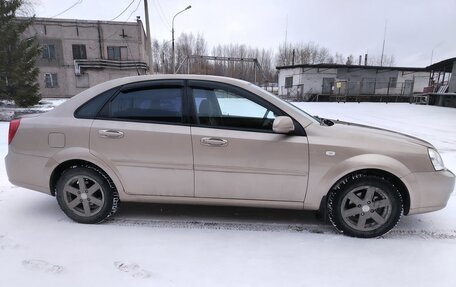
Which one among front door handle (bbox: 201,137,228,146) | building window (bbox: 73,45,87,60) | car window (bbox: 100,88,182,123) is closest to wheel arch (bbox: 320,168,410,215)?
front door handle (bbox: 201,137,228,146)

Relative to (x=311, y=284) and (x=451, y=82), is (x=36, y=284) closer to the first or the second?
(x=311, y=284)

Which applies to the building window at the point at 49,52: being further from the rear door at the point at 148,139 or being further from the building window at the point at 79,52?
the rear door at the point at 148,139

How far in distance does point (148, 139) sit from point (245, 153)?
39.7 inches

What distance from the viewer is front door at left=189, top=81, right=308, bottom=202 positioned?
3.03 m

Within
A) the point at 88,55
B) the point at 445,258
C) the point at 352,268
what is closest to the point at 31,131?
the point at 352,268

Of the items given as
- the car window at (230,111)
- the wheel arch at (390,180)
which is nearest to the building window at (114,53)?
the car window at (230,111)

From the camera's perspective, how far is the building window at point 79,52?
29.8m

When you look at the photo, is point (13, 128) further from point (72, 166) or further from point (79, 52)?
point (79, 52)

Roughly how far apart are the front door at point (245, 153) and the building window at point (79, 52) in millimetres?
31349

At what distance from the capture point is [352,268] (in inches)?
104

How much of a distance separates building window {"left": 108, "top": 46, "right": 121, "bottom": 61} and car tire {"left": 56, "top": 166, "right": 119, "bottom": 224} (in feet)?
99.8

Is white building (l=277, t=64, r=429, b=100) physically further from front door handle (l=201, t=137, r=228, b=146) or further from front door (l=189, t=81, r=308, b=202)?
front door handle (l=201, t=137, r=228, b=146)

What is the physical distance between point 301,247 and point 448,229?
5.81ft

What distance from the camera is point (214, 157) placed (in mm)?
3088
